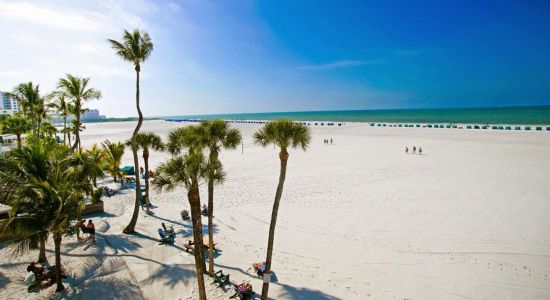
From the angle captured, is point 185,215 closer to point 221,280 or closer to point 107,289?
point 107,289

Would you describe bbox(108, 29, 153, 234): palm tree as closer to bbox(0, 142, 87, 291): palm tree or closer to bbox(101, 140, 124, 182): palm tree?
bbox(0, 142, 87, 291): palm tree

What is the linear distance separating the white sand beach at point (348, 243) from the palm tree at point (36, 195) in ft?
8.85

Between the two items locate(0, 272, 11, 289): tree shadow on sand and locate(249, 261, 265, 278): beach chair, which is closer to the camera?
locate(0, 272, 11, 289): tree shadow on sand

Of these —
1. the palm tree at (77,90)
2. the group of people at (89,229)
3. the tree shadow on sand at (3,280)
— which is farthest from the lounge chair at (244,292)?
the palm tree at (77,90)

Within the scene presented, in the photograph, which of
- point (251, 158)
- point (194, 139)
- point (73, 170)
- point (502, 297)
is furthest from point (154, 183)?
point (251, 158)

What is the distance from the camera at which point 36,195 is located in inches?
287

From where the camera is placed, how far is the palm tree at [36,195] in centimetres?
698

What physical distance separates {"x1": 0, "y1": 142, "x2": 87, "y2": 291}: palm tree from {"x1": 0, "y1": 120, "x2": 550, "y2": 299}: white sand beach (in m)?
2.70

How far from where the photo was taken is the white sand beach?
8898mm

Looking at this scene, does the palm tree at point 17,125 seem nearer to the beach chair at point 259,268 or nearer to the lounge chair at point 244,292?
the beach chair at point 259,268

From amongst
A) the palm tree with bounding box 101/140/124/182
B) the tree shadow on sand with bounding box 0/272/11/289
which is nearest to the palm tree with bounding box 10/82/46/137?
the palm tree with bounding box 101/140/124/182

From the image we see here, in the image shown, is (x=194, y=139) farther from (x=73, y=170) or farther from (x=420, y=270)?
(x=420, y=270)

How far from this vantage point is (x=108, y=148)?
2288 centimetres

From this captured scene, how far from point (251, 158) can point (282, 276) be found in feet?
76.4
